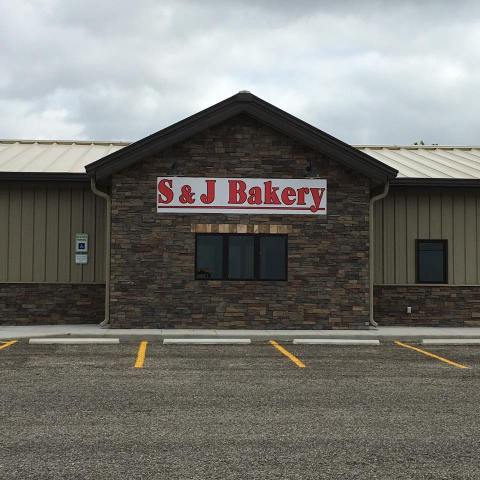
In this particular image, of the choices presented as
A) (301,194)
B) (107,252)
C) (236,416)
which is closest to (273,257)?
(301,194)

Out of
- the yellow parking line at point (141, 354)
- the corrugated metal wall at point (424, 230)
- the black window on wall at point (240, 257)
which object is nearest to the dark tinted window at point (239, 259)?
the black window on wall at point (240, 257)

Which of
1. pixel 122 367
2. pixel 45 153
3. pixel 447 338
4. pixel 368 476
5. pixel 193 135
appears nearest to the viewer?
pixel 368 476

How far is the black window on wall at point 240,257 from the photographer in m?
18.2

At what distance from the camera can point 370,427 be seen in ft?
25.1

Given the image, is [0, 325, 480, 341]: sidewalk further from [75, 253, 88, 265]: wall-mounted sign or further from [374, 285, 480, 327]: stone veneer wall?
[75, 253, 88, 265]: wall-mounted sign

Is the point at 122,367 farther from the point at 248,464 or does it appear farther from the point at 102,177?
the point at 102,177

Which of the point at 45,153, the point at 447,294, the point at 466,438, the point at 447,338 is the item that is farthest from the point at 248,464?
the point at 45,153

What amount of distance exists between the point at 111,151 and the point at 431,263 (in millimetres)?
11377

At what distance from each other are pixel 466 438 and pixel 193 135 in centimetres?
1245

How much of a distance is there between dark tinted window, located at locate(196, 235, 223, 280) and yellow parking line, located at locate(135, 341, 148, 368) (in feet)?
10.5

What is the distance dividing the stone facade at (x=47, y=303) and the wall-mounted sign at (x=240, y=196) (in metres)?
3.49

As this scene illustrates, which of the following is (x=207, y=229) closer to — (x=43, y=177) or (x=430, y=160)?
(x=43, y=177)

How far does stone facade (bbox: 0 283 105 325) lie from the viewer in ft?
62.6

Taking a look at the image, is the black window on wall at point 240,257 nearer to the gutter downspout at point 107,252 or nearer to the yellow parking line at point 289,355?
the gutter downspout at point 107,252
